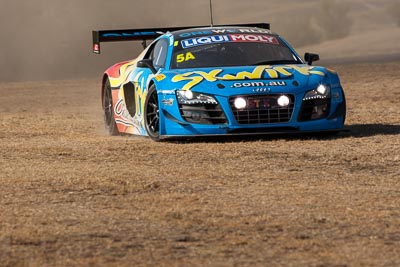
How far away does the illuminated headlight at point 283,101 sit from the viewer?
11.6 m

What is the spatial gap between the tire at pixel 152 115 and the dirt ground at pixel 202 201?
0.22 m

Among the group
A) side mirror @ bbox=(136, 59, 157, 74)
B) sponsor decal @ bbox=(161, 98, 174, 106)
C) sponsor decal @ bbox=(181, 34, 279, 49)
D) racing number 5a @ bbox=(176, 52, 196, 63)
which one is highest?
sponsor decal @ bbox=(181, 34, 279, 49)

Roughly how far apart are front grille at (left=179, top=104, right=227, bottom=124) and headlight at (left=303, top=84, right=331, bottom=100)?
0.83 meters

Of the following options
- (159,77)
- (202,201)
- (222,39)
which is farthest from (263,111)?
(202,201)

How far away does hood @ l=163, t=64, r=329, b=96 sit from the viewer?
11.6m

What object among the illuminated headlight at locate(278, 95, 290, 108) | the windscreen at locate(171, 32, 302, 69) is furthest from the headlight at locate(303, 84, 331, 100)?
the windscreen at locate(171, 32, 302, 69)

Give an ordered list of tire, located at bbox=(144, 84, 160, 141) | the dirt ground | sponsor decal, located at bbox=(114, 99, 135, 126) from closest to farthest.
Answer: the dirt ground, tire, located at bbox=(144, 84, 160, 141), sponsor decal, located at bbox=(114, 99, 135, 126)

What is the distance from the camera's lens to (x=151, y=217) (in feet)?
23.8

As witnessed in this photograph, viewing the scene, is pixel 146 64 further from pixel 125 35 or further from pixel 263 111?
pixel 125 35

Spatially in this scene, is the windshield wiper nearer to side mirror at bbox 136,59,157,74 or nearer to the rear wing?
side mirror at bbox 136,59,157,74

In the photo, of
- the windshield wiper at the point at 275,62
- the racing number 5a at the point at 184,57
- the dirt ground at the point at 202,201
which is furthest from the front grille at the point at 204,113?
the windshield wiper at the point at 275,62

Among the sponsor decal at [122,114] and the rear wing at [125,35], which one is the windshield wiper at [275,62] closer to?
the sponsor decal at [122,114]

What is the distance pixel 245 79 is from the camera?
11.7 meters

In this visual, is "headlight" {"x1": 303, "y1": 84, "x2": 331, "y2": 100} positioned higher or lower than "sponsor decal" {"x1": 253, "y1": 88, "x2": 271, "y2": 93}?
lower
